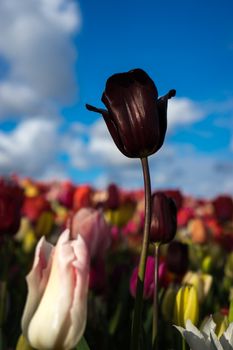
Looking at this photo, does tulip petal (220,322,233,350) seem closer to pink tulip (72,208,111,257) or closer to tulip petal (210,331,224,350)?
tulip petal (210,331,224,350)

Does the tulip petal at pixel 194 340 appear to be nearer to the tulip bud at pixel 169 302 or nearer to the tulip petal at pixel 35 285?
the tulip petal at pixel 35 285

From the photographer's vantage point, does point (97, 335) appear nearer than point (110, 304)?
Yes

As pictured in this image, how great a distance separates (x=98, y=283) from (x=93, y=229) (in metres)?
0.21

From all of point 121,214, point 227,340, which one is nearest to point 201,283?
point 227,340

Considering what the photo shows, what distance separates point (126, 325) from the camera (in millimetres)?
1883

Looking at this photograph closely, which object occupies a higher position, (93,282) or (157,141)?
(157,141)

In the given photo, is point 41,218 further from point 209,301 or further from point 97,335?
point 97,335

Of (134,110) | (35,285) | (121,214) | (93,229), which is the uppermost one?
(121,214)

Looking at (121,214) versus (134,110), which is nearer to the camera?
(134,110)

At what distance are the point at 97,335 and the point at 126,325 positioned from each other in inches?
14.0

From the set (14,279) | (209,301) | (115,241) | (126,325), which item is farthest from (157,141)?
(115,241)

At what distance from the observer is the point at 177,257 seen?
135cm

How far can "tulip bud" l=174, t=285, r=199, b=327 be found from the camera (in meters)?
1.05

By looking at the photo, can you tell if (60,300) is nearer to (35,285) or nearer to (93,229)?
(35,285)
